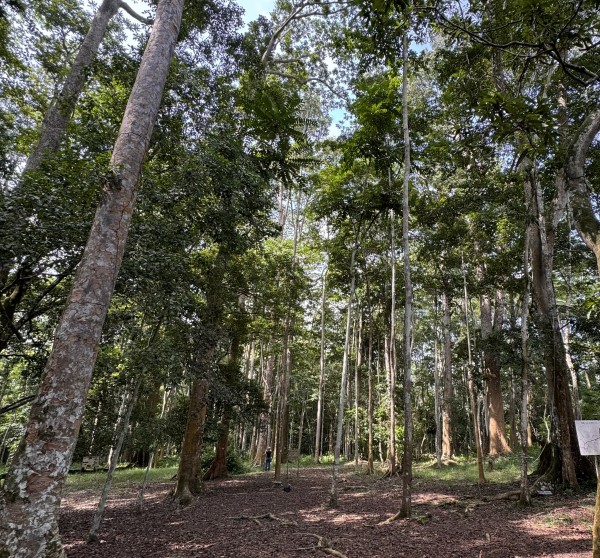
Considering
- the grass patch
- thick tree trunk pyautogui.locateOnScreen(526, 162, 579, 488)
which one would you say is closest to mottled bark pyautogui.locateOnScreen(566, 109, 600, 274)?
thick tree trunk pyautogui.locateOnScreen(526, 162, 579, 488)

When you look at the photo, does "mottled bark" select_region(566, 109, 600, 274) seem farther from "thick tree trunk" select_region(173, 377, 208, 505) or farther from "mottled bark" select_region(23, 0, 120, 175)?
"mottled bark" select_region(23, 0, 120, 175)

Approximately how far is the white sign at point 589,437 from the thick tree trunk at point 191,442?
8138 millimetres

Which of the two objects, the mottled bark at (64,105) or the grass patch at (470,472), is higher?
the mottled bark at (64,105)

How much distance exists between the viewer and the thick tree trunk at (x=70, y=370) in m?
2.99

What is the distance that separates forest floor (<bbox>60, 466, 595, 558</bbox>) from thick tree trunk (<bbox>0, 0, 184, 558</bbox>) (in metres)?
3.24

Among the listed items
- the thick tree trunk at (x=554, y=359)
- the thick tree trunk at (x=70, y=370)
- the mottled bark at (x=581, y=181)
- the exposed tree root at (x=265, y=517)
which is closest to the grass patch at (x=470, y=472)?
the thick tree trunk at (x=554, y=359)

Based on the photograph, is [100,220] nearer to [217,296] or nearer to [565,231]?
[217,296]

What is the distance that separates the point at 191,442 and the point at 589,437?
9440mm

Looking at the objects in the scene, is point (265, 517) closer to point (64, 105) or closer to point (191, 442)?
point (191, 442)

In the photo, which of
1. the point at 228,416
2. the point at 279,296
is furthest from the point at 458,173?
the point at 228,416

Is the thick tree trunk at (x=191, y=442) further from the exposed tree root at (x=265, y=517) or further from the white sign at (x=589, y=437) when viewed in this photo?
the white sign at (x=589, y=437)

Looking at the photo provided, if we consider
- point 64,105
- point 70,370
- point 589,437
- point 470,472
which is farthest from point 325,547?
point 470,472

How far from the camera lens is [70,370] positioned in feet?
11.4

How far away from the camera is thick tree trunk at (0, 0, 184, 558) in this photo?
2.99m
